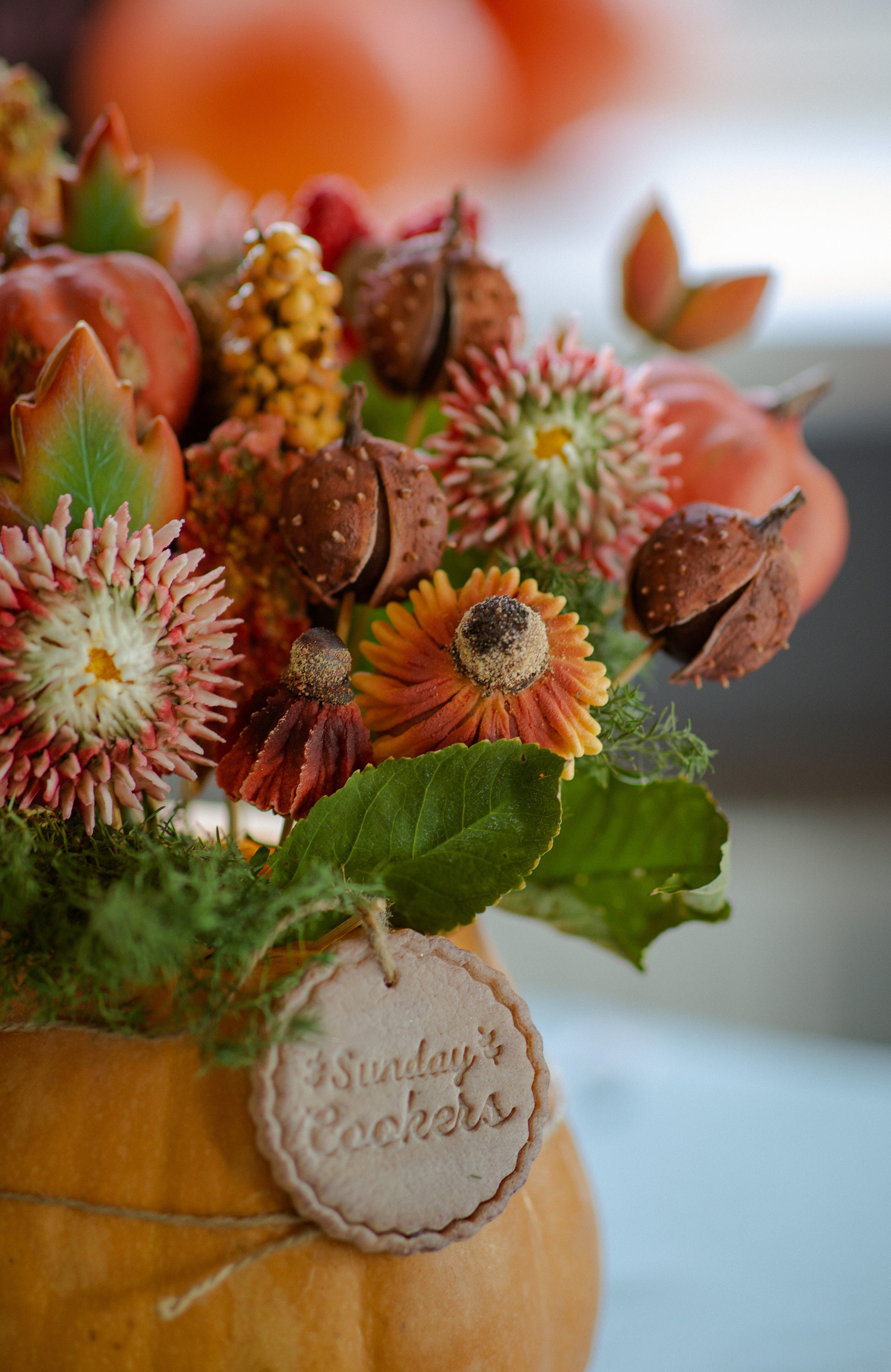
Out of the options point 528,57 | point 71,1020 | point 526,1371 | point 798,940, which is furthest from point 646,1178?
point 528,57

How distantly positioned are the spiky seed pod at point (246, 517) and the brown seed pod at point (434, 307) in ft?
0.18

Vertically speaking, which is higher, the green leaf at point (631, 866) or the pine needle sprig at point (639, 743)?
the pine needle sprig at point (639, 743)

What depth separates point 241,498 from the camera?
14.3 inches

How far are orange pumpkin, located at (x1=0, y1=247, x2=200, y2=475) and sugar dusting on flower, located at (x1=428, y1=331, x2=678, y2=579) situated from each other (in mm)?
91

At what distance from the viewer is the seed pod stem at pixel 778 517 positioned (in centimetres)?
35

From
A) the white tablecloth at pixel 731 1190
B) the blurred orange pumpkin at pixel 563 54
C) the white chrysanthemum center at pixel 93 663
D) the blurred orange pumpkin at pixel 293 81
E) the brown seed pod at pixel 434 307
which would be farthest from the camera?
the blurred orange pumpkin at pixel 563 54

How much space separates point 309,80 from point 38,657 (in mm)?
1584

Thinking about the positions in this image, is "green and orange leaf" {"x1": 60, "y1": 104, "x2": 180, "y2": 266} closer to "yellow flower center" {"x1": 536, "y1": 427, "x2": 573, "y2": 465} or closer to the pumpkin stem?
the pumpkin stem

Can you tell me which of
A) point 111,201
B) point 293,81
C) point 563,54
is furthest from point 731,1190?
point 563,54

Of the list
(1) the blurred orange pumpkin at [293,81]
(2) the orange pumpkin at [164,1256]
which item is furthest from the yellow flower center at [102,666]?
(1) the blurred orange pumpkin at [293,81]

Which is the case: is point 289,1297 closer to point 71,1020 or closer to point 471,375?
point 71,1020

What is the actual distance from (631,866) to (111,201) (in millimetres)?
298

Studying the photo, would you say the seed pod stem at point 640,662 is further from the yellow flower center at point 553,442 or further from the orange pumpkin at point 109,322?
the orange pumpkin at point 109,322

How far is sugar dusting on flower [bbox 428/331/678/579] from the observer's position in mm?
364
